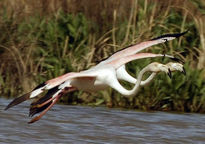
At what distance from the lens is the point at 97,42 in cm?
1035

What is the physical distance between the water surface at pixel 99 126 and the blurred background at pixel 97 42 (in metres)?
0.32

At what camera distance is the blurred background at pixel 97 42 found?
9.25 metres

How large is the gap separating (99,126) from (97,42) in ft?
7.93

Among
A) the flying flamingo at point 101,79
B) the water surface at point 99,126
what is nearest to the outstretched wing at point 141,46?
the flying flamingo at point 101,79

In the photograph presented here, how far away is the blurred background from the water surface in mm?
325

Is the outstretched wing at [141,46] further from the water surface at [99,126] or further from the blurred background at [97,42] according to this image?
the blurred background at [97,42]

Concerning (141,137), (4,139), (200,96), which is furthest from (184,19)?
(4,139)

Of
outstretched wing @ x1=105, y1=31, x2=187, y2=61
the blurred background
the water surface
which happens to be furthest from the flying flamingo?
the blurred background

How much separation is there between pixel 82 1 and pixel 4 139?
4736mm

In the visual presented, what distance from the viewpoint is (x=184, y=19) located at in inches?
407

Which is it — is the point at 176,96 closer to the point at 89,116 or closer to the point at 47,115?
the point at 89,116

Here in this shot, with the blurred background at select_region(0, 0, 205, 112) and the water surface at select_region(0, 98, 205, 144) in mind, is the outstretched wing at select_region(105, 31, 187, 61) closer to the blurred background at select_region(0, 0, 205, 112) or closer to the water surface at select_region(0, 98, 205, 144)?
the water surface at select_region(0, 98, 205, 144)

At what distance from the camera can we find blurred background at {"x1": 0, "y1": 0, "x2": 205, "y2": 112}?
30.3 ft

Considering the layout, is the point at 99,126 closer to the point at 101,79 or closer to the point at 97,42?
the point at 101,79
